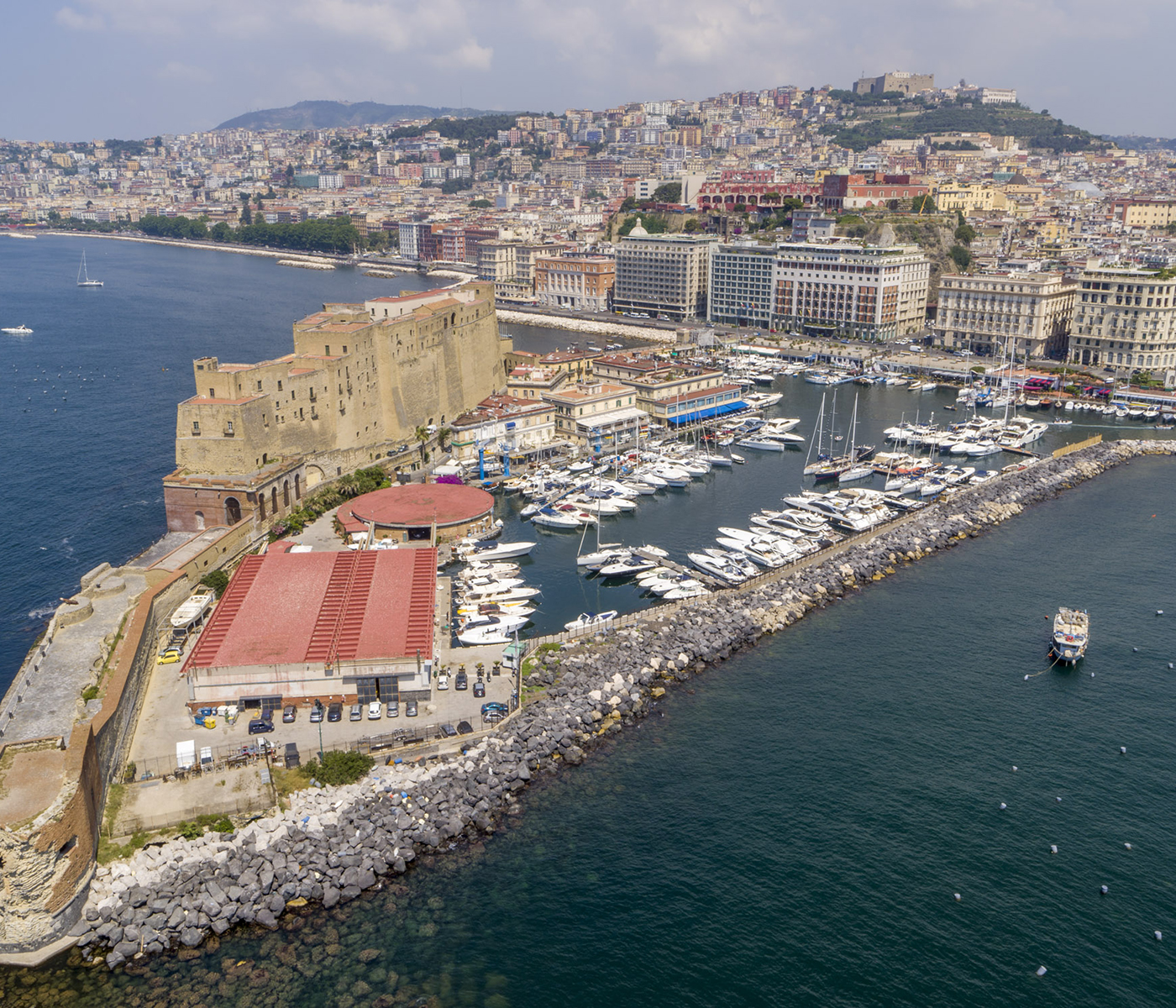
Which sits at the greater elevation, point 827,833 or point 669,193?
point 669,193

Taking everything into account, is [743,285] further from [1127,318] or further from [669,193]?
Result: [669,193]

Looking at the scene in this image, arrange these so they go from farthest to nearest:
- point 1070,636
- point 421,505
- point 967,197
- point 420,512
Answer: point 967,197
point 421,505
point 420,512
point 1070,636

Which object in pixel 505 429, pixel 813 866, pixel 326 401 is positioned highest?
pixel 326 401

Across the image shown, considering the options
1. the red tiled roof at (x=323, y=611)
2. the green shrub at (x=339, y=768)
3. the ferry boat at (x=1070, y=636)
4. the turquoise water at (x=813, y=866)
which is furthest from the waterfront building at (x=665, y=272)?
the green shrub at (x=339, y=768)

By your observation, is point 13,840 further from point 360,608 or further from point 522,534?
point 522,534

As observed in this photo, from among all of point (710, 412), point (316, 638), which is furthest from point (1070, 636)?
point (710, 412)

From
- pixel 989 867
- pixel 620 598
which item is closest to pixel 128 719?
pixel 620 598

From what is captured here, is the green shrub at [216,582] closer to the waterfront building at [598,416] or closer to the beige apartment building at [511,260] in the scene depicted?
the waterfront building at [598,416]
